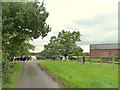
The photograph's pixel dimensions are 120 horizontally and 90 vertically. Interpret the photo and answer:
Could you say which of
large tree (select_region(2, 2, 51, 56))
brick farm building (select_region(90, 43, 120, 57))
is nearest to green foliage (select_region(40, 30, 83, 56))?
brick farm building (select_region(90, 43, 120, 57))

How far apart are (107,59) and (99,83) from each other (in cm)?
1167

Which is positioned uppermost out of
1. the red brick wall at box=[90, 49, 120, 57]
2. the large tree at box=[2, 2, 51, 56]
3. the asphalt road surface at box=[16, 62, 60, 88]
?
the large tree at box=[2, 2, 51, 56]

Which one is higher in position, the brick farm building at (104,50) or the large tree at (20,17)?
the large tree at (20,17)

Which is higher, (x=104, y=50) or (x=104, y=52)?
(x=104, y=50)

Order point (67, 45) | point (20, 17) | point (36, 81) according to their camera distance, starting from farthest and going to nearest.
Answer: point (67, 45) → point (20, 17) → point (36, 81)

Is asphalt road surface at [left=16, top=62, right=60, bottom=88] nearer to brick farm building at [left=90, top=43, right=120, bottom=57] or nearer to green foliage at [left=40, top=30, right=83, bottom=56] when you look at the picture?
green foliage at [left=40, top=30, right=83, bottom=56]

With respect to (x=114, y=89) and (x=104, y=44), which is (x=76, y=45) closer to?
(x=104, y=44)

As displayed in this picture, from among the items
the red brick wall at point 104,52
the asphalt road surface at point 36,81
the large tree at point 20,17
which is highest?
the large tree at point 20,17

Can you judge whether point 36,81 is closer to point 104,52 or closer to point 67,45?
point 67,45

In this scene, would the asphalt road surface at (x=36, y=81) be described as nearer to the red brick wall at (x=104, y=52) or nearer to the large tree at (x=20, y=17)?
the large tree at (x=20, y=17)

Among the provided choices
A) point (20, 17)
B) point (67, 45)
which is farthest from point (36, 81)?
point (67, 45)

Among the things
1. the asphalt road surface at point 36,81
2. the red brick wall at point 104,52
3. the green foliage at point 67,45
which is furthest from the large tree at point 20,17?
the red brick wall at point 104,52

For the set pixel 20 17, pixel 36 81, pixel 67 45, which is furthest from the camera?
pixel 67 45

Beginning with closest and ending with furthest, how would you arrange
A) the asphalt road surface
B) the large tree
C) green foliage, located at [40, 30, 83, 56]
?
the asphalt road surface < the large tree < green foliage, located at [40, 30, 83, 56]
